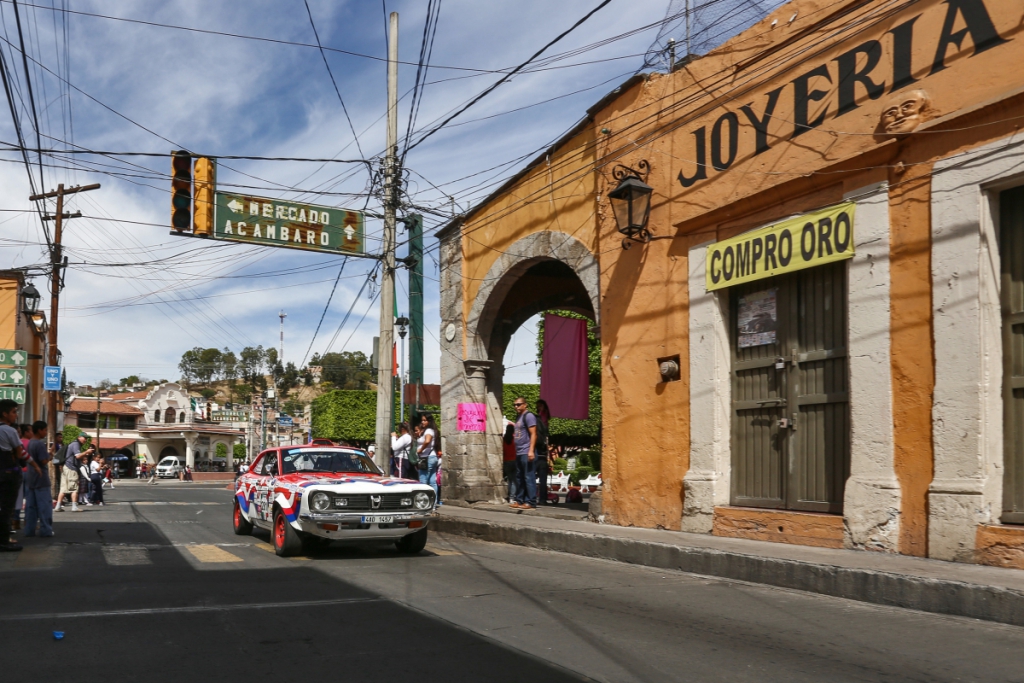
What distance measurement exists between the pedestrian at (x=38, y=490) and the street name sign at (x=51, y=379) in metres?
14.9

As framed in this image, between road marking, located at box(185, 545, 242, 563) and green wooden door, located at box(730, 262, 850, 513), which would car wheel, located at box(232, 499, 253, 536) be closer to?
road marking, located at box(185, 545, 242, 563)

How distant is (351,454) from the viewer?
11570 millimetres

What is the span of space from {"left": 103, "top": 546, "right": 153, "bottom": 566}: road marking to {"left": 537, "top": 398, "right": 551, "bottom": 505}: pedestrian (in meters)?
6.58

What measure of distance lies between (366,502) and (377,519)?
0.23m

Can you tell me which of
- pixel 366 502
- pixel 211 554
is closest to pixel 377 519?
pixel 366 502

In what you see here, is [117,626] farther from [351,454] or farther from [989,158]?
[989,158]

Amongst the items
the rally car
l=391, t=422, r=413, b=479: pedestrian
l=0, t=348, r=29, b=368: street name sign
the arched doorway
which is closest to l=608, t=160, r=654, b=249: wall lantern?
the arched doorway

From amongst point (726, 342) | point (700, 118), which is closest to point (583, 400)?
point (726, 342)

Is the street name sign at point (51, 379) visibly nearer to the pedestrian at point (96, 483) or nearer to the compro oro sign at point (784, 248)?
the pedestrian at point (96, 483)

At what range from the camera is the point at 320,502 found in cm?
958

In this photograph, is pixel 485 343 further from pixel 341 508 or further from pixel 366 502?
pixel 341 508

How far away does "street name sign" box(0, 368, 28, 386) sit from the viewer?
2139 centimetres

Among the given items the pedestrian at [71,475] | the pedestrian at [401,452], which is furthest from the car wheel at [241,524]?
the pedestrian at [71,475]

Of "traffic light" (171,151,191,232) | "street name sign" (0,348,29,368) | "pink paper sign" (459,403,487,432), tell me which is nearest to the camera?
"traffic light" (171,151,191,232)
